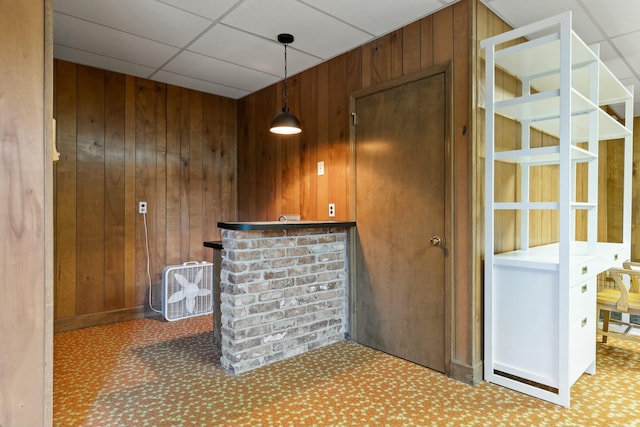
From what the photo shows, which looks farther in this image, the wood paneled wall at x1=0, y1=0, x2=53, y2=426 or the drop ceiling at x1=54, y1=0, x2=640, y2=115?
the drop ceiling at x1=54, y1=0, x2=640, y2=115

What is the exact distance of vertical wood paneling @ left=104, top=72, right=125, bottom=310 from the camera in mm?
3775

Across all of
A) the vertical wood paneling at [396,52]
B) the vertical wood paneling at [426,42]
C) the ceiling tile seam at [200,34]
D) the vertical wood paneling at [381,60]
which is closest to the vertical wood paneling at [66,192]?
the ceiling tile seam at [200,34]

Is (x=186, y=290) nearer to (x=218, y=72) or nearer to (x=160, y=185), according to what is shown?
(x=160, y=185)

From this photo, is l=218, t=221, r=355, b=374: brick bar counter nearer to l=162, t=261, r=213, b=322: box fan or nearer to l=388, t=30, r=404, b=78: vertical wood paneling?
l=388, t=30, r=404, b=78: vertical wood paneling

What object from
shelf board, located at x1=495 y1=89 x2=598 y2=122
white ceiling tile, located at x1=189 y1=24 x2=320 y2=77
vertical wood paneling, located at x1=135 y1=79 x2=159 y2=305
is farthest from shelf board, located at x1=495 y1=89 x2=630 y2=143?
vertical wood paneling, located at x1=135 y1=79 x2=159 y2=305

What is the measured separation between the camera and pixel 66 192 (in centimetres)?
355

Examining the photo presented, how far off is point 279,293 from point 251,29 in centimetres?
202

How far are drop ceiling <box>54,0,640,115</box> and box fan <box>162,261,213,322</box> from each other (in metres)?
2.02

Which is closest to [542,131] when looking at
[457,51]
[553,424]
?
[457,51]

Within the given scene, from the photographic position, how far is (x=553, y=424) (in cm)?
196

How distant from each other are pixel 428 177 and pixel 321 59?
156 centimetres

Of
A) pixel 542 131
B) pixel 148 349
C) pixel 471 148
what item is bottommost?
pixel 148 349

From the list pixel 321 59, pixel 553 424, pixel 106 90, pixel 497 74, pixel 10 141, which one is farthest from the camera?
pixel 106 90

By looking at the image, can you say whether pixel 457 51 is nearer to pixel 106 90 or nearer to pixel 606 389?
pixel 606 389
